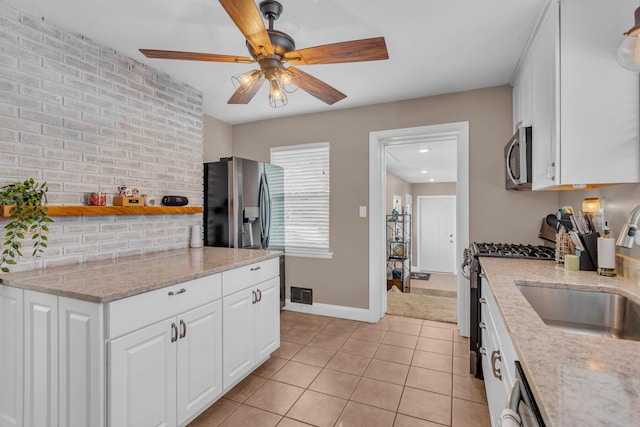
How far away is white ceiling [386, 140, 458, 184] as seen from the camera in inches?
176

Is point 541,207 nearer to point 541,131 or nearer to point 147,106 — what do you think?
point 541,131

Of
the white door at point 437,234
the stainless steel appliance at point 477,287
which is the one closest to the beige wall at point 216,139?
the stainless steel appliance at point 477,287

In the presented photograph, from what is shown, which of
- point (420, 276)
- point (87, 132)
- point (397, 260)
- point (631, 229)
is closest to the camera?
point (631, 229)

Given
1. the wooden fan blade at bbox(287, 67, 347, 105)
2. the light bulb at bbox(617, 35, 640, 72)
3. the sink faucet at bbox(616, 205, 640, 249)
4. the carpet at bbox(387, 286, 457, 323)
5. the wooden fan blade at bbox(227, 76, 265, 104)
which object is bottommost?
the carpet at bbox(387, 286, 457, 323)

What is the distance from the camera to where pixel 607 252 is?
1655 mm

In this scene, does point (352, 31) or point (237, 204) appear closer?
point (352, 31)

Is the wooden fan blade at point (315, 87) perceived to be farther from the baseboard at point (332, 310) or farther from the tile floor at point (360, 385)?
the baseboard at point (332, 310)

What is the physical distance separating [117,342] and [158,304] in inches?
9.2

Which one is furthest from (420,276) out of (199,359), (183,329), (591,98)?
(183,329)

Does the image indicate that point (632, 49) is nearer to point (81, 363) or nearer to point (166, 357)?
point (166, 357)

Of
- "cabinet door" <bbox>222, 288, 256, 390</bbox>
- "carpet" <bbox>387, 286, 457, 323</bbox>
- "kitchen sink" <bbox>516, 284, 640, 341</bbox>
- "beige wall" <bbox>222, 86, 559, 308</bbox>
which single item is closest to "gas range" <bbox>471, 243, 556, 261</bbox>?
"beige wall" <bbox>222, 86, 559, 308</bbox>

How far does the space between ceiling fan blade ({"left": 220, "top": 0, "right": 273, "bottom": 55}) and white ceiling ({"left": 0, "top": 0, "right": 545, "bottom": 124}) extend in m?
0.42

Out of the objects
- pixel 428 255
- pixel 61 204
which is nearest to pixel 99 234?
pixel 61 204

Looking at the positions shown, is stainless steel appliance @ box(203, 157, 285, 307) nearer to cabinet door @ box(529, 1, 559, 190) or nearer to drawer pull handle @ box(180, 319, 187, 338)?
drawer pull handle @ box(180, 319, 187, 338)
